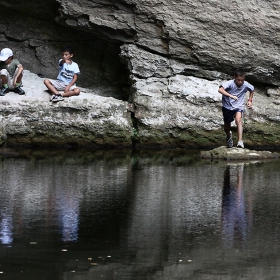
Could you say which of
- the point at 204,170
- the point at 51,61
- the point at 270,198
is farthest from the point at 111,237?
the point at 51,61

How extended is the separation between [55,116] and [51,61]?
9.54 ft

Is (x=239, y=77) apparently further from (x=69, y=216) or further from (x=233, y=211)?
(x=69, y=216)

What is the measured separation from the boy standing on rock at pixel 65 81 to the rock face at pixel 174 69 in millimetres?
219

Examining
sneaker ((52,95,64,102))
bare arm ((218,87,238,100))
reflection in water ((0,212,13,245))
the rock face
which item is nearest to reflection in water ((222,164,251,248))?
reflection in water ((0,212,13,245))

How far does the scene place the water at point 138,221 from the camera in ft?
18.4

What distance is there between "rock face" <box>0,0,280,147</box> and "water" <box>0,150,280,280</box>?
3647mm

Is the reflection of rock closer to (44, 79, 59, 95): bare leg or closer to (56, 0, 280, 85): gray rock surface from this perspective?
(56, 0, 280, 85): gray rock surface

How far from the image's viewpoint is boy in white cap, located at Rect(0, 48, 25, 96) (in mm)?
15688

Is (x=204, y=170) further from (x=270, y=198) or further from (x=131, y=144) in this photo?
(x=131, y=144)

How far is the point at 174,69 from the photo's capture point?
1648 cm

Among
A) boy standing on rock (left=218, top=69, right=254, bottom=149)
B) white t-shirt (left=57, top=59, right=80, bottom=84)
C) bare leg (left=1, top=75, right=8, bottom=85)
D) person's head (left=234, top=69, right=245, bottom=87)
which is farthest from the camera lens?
white t-shirt (left=57, top=59, right=80, bottom=84)

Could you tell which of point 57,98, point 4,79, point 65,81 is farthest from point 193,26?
point 4,79

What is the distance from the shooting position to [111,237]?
6582mm

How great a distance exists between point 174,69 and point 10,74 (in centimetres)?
349
